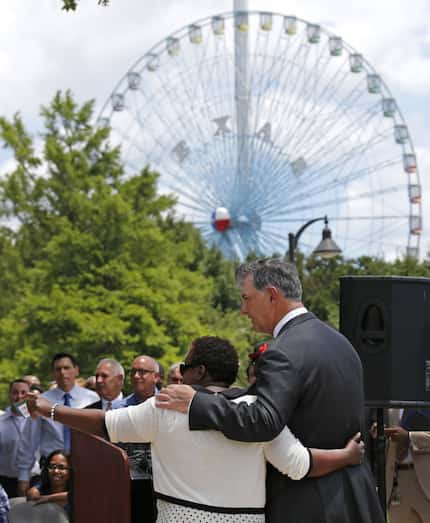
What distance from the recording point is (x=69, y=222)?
27875 mm

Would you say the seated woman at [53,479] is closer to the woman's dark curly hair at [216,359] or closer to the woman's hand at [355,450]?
the woman's dark curly hair at [216,359]

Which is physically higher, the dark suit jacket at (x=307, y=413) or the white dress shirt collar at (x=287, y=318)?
the white dress shirt collar at (x=287, y=318)

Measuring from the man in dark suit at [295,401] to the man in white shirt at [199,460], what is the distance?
6cm

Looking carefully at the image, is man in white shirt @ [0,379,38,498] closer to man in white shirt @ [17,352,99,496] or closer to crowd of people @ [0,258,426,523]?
man in white shirt @ [17,352,99,496]

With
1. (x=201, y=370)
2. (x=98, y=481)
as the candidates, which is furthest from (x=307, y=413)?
(x=98, y=481)

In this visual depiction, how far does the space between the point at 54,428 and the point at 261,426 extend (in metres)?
5.63

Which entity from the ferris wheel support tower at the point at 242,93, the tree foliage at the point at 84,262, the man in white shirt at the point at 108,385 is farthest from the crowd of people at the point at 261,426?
the ferris wheel support tower at the point at 242,93

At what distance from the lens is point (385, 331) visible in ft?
16.9

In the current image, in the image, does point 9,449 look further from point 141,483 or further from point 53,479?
point 141,483

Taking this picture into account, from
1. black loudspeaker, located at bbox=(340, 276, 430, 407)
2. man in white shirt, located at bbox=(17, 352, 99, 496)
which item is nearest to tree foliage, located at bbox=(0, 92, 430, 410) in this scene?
man in white shirt, located at bbox=(17, 352, 99, 496)

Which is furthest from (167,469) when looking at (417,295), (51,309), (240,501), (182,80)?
(182,80)

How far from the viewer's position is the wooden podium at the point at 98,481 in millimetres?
3650

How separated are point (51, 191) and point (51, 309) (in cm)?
421

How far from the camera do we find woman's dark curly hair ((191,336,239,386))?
13.1 feet
